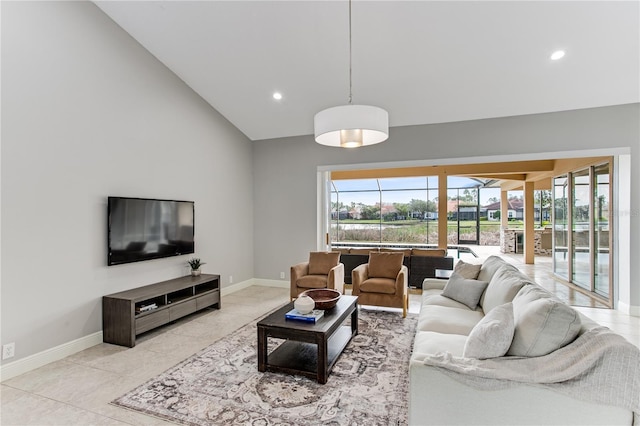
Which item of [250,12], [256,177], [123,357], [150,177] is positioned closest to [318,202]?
[256,177]

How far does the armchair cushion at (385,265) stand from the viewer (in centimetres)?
479

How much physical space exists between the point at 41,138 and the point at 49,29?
3.55 feet

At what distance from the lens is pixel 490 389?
1.72 meters

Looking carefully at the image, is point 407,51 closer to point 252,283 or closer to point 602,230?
point 602,230

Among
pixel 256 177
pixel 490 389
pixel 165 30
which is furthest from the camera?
pixel 256 177

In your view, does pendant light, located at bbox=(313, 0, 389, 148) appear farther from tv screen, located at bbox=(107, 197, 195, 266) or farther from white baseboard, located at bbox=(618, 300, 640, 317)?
white baseboard, located at bbox=(618, 300, 640, 317)

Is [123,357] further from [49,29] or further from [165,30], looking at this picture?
[165,30]

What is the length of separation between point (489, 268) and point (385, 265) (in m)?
1.52

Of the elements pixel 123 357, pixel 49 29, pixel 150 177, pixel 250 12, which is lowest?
pixel 123 357

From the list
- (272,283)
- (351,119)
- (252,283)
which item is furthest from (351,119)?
(252,283)

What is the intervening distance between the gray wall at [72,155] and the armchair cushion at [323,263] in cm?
196

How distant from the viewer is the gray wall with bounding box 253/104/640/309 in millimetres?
4516

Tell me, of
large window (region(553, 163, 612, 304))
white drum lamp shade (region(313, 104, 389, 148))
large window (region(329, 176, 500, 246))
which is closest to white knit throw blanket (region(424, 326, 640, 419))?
white drum lamp shade (region(313, 104, 389, 148))

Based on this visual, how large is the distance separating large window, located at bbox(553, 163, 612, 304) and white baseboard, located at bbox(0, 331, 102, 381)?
708 centimetres
